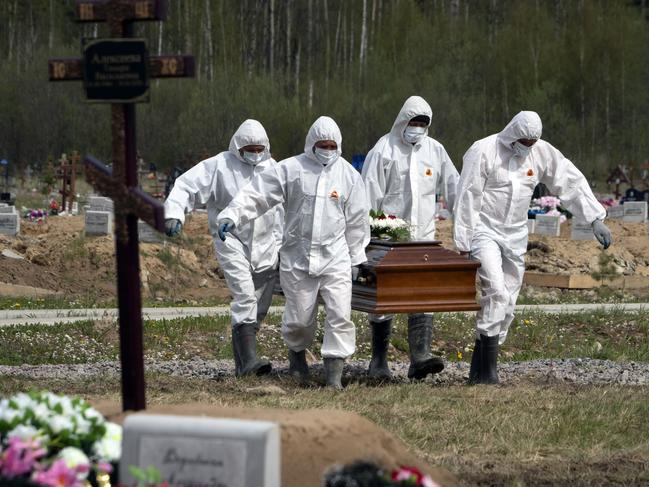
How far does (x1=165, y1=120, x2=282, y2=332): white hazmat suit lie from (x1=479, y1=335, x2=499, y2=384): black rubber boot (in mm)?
1761

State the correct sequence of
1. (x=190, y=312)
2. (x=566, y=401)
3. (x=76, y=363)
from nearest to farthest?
(x=566, y=401), (x=76, y=363), (x=190, y=312)

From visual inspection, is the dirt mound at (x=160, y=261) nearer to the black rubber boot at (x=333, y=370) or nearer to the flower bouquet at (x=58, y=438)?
the black rubber boot at (x=333, y=370)

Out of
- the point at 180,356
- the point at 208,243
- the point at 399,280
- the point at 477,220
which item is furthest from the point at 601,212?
the point at 208,243

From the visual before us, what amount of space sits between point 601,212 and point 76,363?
4.48 m

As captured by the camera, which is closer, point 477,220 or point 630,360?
point 477,220

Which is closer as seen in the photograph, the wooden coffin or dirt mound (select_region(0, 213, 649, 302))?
the wooden coffin

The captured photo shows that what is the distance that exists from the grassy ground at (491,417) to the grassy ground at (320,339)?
2238mm

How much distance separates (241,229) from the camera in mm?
11805

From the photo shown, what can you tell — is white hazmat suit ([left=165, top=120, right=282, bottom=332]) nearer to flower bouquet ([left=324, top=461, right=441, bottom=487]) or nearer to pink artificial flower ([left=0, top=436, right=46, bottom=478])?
pink artificial flower ([left=0, top=436, right=46, bottom=478])

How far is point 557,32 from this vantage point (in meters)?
61.2

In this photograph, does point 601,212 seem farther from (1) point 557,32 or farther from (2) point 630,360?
(1) point 557,32

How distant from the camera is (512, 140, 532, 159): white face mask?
11328mm

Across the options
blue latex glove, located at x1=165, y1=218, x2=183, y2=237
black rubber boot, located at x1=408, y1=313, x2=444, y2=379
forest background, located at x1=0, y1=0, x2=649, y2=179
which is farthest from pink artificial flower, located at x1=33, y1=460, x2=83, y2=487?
forest background, located at x1=0, y1=0, x2=649, y2=179

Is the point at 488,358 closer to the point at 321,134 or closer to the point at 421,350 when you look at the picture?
the point at 421,350
